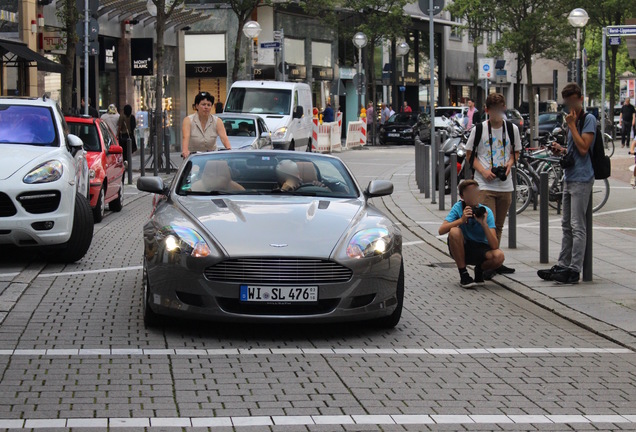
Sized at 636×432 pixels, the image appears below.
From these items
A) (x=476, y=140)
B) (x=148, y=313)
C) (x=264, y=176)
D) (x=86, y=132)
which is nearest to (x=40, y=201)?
(x=264, y=176)

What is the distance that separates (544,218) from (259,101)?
79.1 ft

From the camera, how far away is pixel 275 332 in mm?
8523

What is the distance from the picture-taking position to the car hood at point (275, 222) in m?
8.02

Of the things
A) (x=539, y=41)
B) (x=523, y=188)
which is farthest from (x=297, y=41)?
(x=523, y=188)

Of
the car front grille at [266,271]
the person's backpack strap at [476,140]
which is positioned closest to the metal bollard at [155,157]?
the person's backpack strap at [476,140]

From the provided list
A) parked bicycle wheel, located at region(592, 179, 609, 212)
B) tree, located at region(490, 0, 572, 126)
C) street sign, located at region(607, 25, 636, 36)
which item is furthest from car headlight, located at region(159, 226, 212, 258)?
tree, located at region(490, 0, 572, 126)

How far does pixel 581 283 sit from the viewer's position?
442 inches

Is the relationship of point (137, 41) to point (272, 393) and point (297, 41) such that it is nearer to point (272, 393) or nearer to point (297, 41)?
point (297, 41)

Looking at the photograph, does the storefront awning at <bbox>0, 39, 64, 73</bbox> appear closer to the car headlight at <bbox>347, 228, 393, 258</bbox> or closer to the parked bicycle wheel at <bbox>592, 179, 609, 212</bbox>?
the parked bicycle wheel at <bbox>592, 179, 609, 212</bbox>

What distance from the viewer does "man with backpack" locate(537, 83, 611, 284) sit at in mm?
10883

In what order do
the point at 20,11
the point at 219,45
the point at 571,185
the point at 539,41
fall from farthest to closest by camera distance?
the point at 219,45
the point at 539,41
the point at 20,11
the point at 571,185

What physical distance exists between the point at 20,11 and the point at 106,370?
2614cm

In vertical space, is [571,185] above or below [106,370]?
above

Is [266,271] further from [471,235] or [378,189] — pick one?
[471,235]
